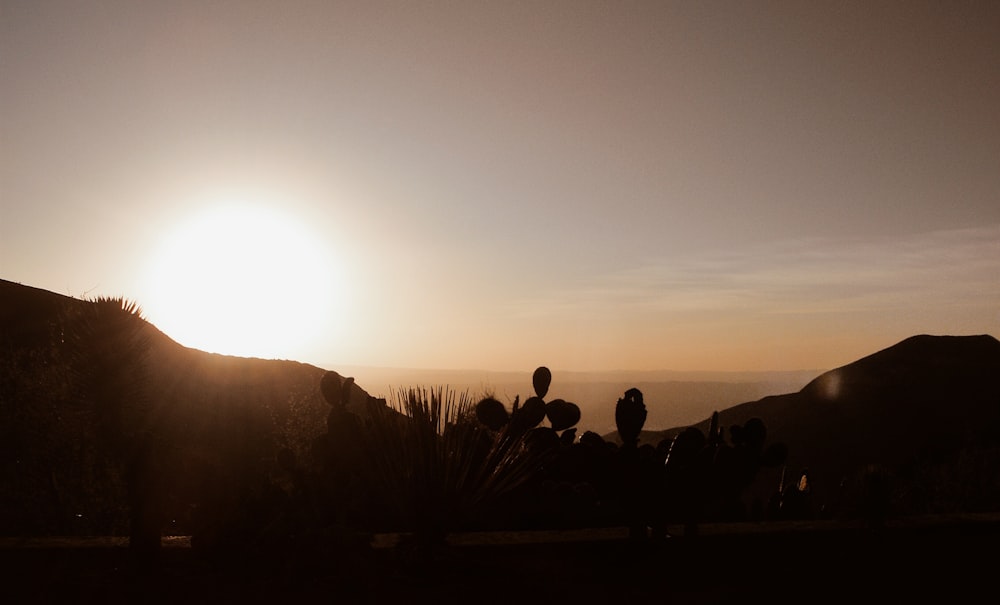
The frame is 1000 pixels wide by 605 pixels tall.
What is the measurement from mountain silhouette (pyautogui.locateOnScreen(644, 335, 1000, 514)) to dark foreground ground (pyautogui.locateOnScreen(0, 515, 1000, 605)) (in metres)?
25.8

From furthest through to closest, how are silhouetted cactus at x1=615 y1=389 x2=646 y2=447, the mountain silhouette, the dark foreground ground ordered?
the mountain silhouette, silhouetted cactus at x1=615 y1=389 x2=646 y2=447, the dark foreground ground

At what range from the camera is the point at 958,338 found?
186ft

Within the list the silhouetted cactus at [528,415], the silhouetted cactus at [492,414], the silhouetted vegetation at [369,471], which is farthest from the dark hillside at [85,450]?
the silhouetted cactus at [528,415]

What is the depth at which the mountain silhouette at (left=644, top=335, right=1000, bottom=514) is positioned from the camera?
129ft

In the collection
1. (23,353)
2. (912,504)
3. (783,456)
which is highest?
(23,353)

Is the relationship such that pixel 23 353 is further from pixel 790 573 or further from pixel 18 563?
pixel 790 573

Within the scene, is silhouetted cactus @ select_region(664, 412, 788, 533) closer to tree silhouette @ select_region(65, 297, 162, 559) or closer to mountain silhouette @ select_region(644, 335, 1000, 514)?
tree silhouette @ select_region(65, 297, 162, 559)

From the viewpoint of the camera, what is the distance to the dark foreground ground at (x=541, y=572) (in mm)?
4684

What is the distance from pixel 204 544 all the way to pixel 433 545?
138cm

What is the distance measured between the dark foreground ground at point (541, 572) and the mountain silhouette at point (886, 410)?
25.8m

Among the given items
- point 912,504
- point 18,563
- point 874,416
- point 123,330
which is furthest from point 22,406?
point 874,416

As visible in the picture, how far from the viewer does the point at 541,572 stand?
519 centimetres

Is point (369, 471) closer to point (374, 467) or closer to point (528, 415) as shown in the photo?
point (374, 467)

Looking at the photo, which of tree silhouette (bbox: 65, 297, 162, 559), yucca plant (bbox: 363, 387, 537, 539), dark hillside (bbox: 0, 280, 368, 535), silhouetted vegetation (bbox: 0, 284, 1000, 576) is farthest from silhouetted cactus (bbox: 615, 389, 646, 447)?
tree silhouette (bbox: 65, 297, 162, 559)
